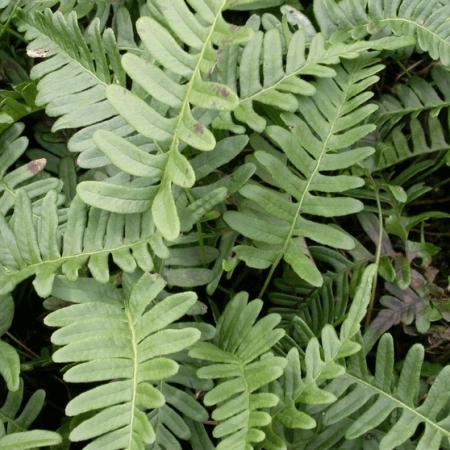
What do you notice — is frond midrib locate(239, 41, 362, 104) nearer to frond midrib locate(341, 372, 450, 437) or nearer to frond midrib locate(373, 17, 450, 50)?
frond midrib locate(373, 17, 450, 50)

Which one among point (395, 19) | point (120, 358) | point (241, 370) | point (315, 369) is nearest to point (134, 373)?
point (120, 358)

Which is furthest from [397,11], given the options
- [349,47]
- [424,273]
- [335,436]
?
[335,436]

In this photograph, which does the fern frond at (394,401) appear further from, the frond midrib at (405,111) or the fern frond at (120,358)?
the frond midrib at (405,111)

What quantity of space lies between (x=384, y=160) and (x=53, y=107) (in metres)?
0.84

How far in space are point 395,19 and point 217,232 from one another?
657 millimetres

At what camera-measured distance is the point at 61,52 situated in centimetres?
162

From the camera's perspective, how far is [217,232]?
1.64 m

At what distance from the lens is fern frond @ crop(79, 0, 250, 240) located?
1226 millimetres

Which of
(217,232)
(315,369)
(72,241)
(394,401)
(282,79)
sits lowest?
(394,401)

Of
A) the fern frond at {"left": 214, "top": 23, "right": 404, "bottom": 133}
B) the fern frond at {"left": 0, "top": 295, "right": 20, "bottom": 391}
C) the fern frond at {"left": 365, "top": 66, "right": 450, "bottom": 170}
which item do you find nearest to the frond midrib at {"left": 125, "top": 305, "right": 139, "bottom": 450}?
the fern frond at {"left": 0, "top": 295, "right": 20, "bottom": 391}

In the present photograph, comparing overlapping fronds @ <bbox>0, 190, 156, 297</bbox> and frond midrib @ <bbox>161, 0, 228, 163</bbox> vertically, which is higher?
frond midrib @ <bbox>161, 0, 228, 163</bbox>

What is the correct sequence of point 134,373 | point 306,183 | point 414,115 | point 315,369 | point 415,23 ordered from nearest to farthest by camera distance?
point 134,373
point 315,369
point 306,183
point 415,23
point 414,115

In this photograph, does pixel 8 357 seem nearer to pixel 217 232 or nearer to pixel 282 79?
pixel 217 232

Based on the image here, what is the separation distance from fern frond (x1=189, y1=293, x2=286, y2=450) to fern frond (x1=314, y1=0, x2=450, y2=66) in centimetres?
71
